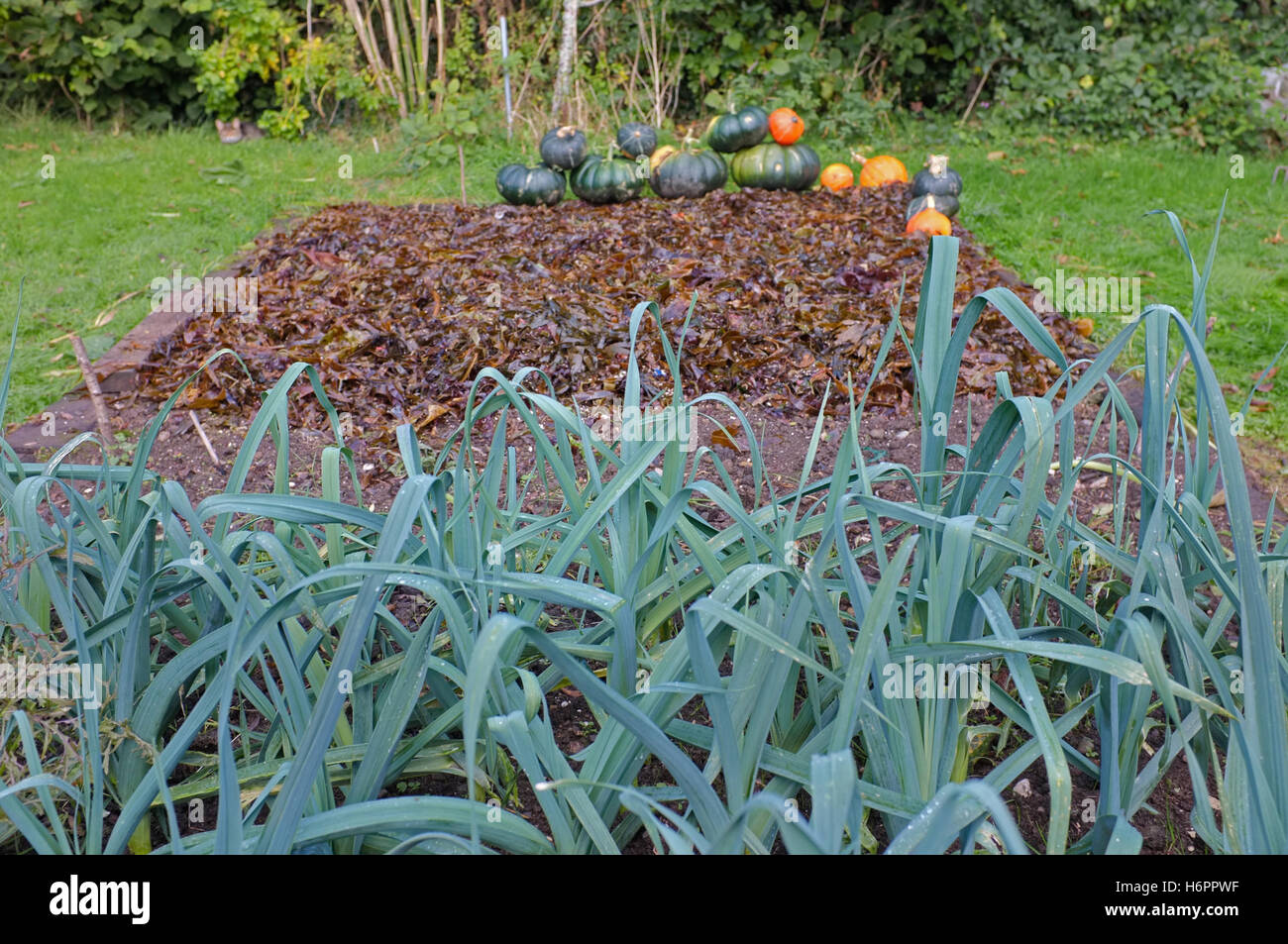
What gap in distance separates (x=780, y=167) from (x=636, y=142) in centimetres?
92

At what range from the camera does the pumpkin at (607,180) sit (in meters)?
5.89

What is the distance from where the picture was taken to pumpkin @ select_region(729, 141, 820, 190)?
19.9ft

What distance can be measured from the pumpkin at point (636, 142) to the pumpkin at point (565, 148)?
1.19 ft

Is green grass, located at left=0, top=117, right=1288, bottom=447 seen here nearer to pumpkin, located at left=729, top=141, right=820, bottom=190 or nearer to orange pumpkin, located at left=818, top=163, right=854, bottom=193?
A: orange pumpkin, located at left=818, top=163, right=854, bottom=193

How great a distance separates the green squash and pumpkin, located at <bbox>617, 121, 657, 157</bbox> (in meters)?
0.36

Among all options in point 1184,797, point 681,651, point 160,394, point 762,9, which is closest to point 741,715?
point 681,651

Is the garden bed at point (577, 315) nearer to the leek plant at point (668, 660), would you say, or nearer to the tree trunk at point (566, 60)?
the leek plant at point (668, 660)

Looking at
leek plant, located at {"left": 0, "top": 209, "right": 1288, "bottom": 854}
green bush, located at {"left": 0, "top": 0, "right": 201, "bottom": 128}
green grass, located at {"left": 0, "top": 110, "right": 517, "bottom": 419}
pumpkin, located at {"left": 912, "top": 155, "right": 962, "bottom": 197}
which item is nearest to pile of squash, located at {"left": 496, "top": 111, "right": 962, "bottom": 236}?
pumpkin, located at {"left": 912, "top": 155, "right": 962, "bottom": 197}

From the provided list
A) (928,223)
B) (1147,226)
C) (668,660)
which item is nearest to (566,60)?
(928,223)

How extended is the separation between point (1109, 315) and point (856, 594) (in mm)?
3554

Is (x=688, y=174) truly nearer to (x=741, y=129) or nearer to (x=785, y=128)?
(x=741, y=129)

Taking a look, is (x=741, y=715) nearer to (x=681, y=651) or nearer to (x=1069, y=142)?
(x=681, y=651)

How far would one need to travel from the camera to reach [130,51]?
8289 mm

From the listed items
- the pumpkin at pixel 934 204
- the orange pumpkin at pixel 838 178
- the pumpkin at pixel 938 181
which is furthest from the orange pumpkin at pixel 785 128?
the pumpkin at pixel 934 204
